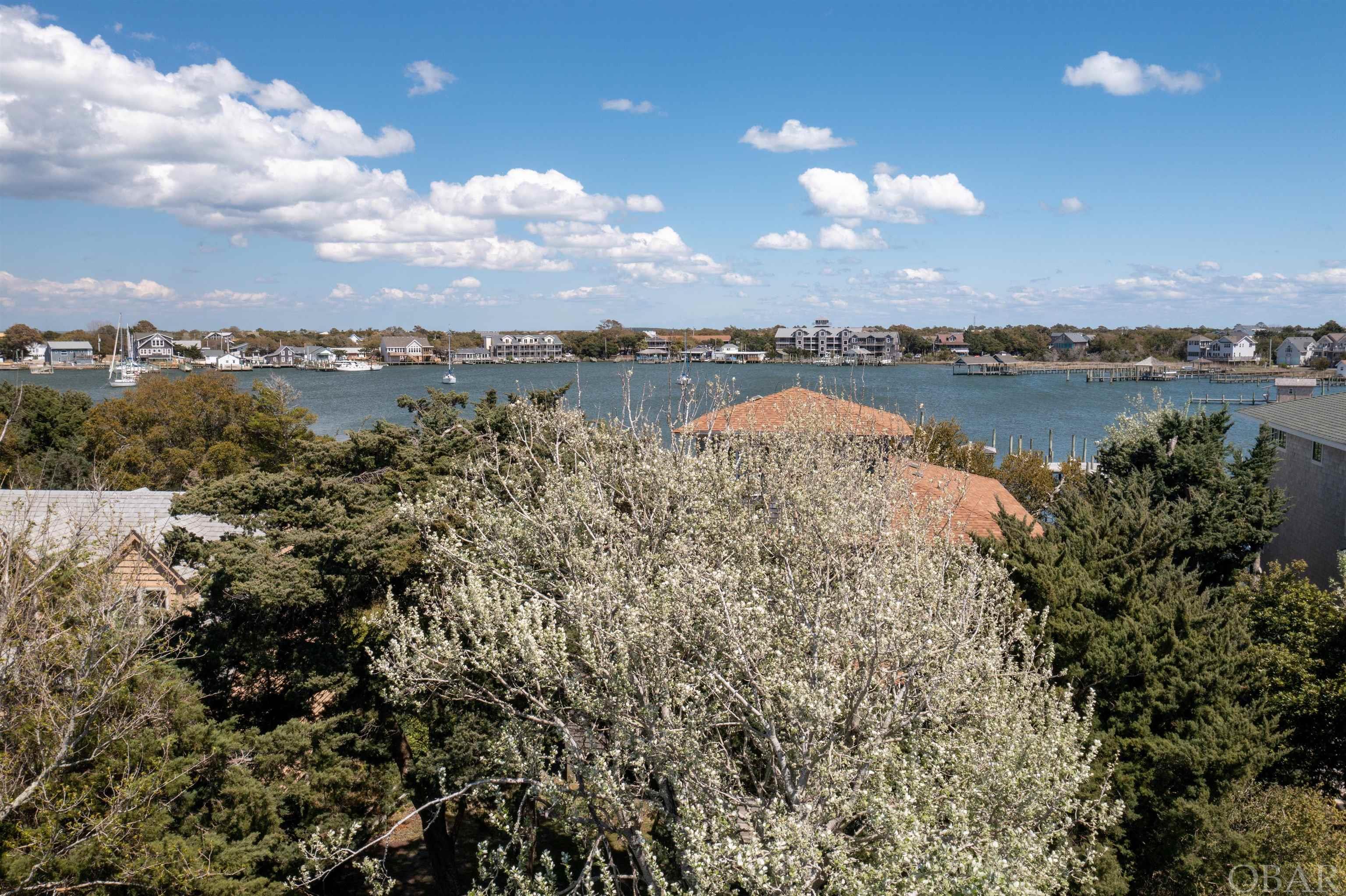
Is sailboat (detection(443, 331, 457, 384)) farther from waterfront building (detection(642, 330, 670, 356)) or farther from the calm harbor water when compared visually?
Answer: waterfront building (detection(642, 330, 670, 356))

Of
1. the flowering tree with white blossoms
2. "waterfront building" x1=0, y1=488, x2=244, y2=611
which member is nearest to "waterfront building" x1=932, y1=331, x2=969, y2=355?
"waterfront building" x1=0, y1=488, x2=244, y2=611

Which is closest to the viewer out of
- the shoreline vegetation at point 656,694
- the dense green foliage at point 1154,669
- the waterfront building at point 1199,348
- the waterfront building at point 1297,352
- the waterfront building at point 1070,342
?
the shoreline vegetation at point 656,694

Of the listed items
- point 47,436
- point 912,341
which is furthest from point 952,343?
point 47,436

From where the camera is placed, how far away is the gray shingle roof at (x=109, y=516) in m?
13.8

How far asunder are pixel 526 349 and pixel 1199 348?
126543mm

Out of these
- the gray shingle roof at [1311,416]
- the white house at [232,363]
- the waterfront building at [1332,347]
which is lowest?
the gray shingle roof at [1311,416]

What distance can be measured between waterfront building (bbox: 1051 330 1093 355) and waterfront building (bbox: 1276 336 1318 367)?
35.4 metres

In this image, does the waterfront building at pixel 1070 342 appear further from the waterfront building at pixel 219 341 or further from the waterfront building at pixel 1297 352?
the waterfront building at pixel 219 341

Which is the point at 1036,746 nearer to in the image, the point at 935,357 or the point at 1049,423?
the point at 1049,423

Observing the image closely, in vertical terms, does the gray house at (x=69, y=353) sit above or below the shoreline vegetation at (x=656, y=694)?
above

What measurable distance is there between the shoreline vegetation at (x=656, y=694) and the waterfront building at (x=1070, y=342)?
16931 cm

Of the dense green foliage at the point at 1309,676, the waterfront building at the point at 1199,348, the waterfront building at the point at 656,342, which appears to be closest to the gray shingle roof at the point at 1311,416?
the dense green foliage at the point at 1309,676

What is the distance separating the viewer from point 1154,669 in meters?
11.0

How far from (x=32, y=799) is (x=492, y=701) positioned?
4.85 meters
